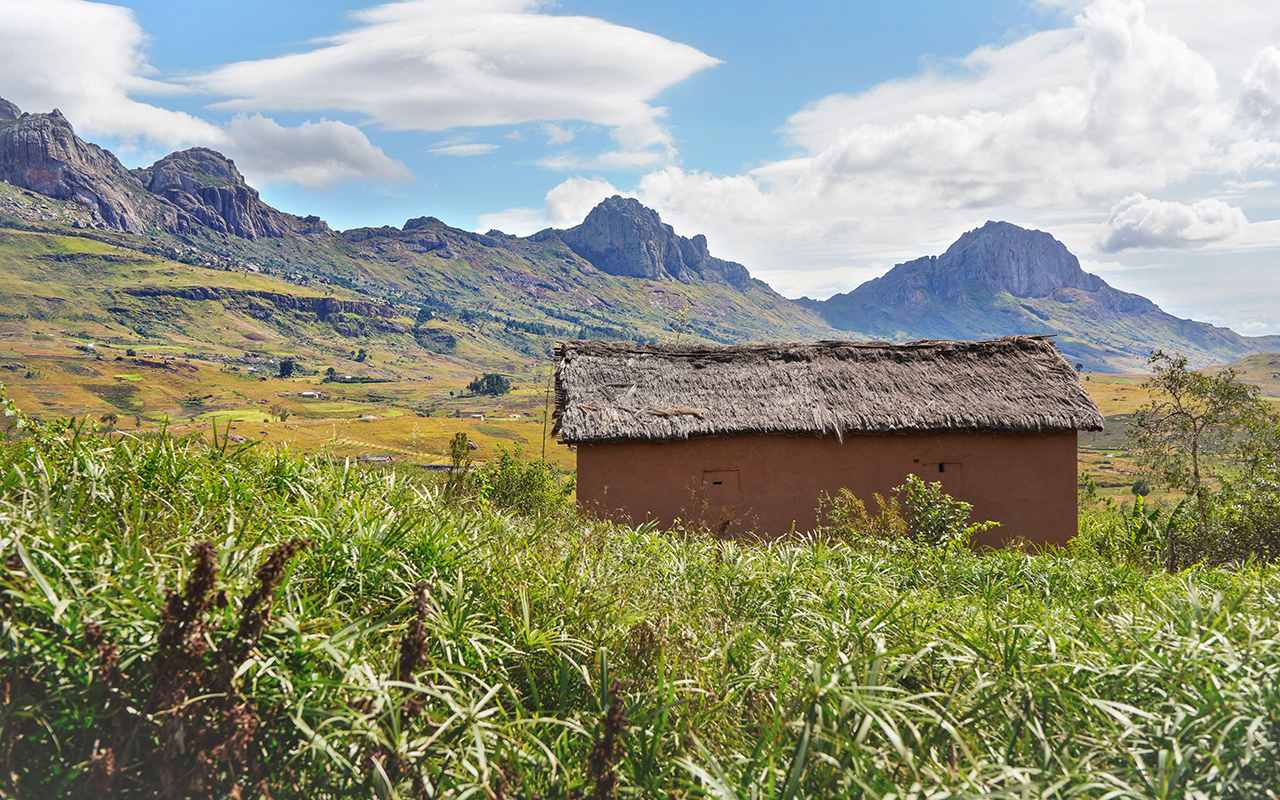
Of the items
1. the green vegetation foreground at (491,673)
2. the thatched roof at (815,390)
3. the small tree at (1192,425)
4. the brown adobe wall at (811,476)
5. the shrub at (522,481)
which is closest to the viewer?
the green vegetation foreground at (491,673)

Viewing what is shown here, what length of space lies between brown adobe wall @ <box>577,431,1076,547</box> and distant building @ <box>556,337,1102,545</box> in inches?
0.6

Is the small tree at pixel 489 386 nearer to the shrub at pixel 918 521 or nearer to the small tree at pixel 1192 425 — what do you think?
the small tree at pixel 1192 425

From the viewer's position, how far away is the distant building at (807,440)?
381 inches

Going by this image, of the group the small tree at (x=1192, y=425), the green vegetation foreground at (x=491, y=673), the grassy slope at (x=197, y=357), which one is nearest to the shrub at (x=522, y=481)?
the green vegetation foreground at (x=491, y=673)

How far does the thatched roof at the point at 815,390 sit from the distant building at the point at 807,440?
0.10 ft

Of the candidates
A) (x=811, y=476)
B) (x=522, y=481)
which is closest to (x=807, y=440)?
(x=811, y=476)

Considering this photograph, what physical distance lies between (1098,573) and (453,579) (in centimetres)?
505

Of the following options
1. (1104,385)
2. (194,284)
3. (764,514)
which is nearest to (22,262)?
(194,284)

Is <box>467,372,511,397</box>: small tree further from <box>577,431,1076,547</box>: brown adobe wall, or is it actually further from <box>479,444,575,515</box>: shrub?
<box>577,431,1076,547</box>: brown adobe wall

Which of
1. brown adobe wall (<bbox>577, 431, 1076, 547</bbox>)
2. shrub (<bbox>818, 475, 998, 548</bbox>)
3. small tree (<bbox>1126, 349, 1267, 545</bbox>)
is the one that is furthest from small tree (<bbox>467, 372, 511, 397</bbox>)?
shrub (<bbox>818, 475, 998, 548</bbox>)

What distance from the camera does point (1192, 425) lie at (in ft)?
35.7

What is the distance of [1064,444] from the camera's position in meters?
10.3

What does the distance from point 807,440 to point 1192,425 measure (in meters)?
6.48

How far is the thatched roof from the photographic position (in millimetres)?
9852
